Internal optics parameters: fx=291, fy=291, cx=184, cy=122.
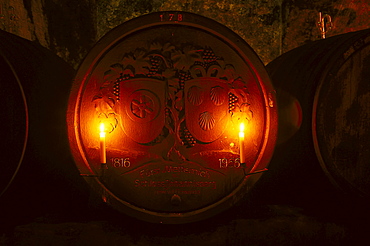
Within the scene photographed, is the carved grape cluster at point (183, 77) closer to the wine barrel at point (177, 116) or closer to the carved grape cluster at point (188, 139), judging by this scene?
the wine barrel at point (177, 116)

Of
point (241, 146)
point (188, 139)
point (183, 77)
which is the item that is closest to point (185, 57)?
point (183, 77)

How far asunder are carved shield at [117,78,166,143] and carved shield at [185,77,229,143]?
0.13 meters

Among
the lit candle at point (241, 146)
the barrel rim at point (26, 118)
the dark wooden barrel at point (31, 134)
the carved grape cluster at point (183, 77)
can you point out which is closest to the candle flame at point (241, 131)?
the lit candle at point (241, 146)

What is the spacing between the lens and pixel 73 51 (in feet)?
8.59

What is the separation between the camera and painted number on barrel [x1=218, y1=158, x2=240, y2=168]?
137cm

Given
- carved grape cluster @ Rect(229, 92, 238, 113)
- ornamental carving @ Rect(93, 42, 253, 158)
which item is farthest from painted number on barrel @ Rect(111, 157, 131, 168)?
carved grape cluster @ Rect(229, 92, 238, 113)

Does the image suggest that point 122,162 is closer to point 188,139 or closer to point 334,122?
point 188,139

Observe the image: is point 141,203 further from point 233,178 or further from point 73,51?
point 73,51

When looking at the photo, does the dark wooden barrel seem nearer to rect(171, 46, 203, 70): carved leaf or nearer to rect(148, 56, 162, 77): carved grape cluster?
rect(148, 56, 162, 77): carved grape cluster

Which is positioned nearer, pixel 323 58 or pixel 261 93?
pixel 261 93

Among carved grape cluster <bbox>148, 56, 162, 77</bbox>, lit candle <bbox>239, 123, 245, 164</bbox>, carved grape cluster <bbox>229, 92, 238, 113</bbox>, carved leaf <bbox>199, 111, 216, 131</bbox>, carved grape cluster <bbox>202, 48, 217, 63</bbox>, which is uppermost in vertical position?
carved grape cluster <bbox>202, 48, 217, 63</bbox>

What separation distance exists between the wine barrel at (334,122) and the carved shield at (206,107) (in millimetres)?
384

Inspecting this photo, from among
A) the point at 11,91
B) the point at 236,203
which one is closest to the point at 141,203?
the point at 236,203

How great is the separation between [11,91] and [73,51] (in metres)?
1.42
